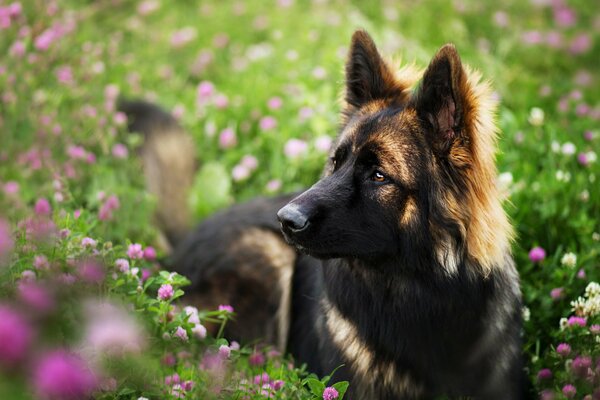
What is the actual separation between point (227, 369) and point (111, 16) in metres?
5.82

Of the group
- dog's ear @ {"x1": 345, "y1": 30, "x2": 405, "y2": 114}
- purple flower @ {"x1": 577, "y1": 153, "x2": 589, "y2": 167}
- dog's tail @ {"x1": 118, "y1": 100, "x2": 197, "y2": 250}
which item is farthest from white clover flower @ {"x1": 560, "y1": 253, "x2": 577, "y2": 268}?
dog's tail @ {"x1": 118, "y1": 100, "x2": 197, "y2": 250}

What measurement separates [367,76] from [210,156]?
2548 mm

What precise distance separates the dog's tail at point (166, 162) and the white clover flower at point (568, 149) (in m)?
2.72

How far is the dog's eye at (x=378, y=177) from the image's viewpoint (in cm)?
280

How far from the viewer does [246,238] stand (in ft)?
13.5

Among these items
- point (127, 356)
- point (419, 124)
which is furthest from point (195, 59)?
point (127, 356)

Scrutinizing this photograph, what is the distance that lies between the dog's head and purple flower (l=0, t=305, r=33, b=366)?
1506 mm

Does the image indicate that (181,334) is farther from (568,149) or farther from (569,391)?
(568,149)

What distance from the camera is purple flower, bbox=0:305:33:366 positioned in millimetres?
1224

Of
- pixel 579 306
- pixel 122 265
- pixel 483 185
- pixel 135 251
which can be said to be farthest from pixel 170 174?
pixel 579 306

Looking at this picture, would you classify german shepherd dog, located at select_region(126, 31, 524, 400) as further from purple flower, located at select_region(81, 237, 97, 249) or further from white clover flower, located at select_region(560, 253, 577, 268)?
purple flower, located at select_region(81, 237, 97, 249)

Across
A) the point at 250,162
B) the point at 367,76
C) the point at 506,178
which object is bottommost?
the point at 250,162

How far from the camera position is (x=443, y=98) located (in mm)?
2703

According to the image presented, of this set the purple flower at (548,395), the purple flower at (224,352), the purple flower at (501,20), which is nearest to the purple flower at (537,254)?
the purple flower at (548,395)
